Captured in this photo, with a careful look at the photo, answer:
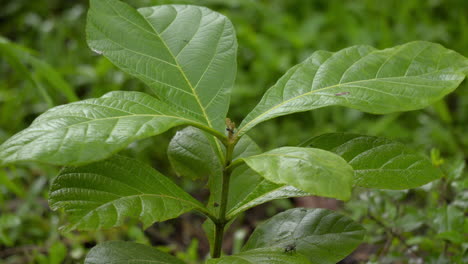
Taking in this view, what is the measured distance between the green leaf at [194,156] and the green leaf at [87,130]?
253 millimetres

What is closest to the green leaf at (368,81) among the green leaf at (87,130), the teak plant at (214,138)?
the teak plant at (214,138)

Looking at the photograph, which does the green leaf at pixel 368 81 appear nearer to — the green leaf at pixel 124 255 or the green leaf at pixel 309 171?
the green leaf at pixel 309 171

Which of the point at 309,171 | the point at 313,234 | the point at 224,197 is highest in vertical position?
the point at 309,171

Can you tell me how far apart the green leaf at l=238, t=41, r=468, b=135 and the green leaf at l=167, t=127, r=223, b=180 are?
176mm

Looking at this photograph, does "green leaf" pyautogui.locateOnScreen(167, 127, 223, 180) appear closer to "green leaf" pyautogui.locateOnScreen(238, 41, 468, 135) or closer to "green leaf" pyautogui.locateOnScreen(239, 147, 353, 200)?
"green leaf" pyautogui.locateOnScreen(238, 41, 468, 135)

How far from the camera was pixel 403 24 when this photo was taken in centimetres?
328

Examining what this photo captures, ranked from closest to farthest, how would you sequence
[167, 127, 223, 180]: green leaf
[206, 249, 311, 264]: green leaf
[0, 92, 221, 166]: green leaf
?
[0, 92, 221, 166]: green leaf, [206, 249, 311, 264]: green leaf, [167, 127, 223, 180]: green leaf

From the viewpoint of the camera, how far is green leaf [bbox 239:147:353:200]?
28.0 inches

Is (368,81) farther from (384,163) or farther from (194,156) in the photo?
(194,156)

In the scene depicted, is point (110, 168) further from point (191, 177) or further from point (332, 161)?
point (332, 161)

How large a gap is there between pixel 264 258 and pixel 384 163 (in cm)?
30

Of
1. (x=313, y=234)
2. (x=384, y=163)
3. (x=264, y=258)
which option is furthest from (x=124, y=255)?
(x=384, y=163)

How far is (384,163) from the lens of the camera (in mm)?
944

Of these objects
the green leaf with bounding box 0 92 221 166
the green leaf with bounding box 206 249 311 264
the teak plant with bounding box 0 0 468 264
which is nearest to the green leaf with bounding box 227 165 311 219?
the teak plant with bounding box 0 0 468 264
